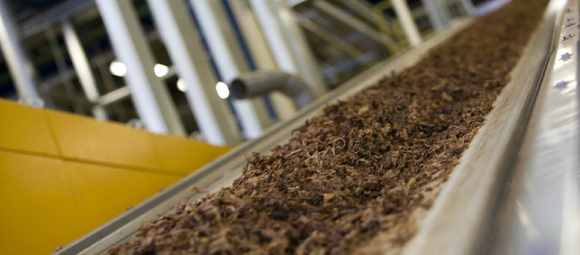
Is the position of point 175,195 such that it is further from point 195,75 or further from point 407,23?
point 407,23

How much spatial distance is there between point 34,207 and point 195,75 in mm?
3701

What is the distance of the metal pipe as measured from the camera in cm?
617

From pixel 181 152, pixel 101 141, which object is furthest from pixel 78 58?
pixel 101 141

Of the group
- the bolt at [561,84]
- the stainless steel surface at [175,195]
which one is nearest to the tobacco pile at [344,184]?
the bolt at [561,84]

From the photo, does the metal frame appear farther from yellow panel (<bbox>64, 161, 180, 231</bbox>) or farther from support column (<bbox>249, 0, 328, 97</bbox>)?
yellow panel (<bbox>64, 161, 180, 231</bbox>)

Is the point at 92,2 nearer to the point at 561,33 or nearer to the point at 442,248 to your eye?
the point at 561,33

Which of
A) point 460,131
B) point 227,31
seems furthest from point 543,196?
point 227,31

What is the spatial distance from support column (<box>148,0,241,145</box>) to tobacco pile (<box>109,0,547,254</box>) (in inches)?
133

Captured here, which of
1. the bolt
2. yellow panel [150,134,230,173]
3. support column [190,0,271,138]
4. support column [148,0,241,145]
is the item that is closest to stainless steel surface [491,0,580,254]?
the bolt

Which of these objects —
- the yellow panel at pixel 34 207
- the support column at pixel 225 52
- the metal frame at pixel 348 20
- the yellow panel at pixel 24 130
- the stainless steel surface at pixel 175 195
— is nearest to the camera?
the stainless steel surface at pixel 175 195

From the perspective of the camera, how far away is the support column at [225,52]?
25.9ft

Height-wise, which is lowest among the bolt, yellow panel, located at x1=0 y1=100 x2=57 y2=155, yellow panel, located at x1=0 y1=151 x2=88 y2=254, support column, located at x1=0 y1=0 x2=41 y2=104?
the bolt

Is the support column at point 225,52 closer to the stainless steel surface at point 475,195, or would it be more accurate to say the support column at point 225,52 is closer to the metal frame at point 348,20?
the metal frame at point 348,20

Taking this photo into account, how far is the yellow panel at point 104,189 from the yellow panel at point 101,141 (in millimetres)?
106
